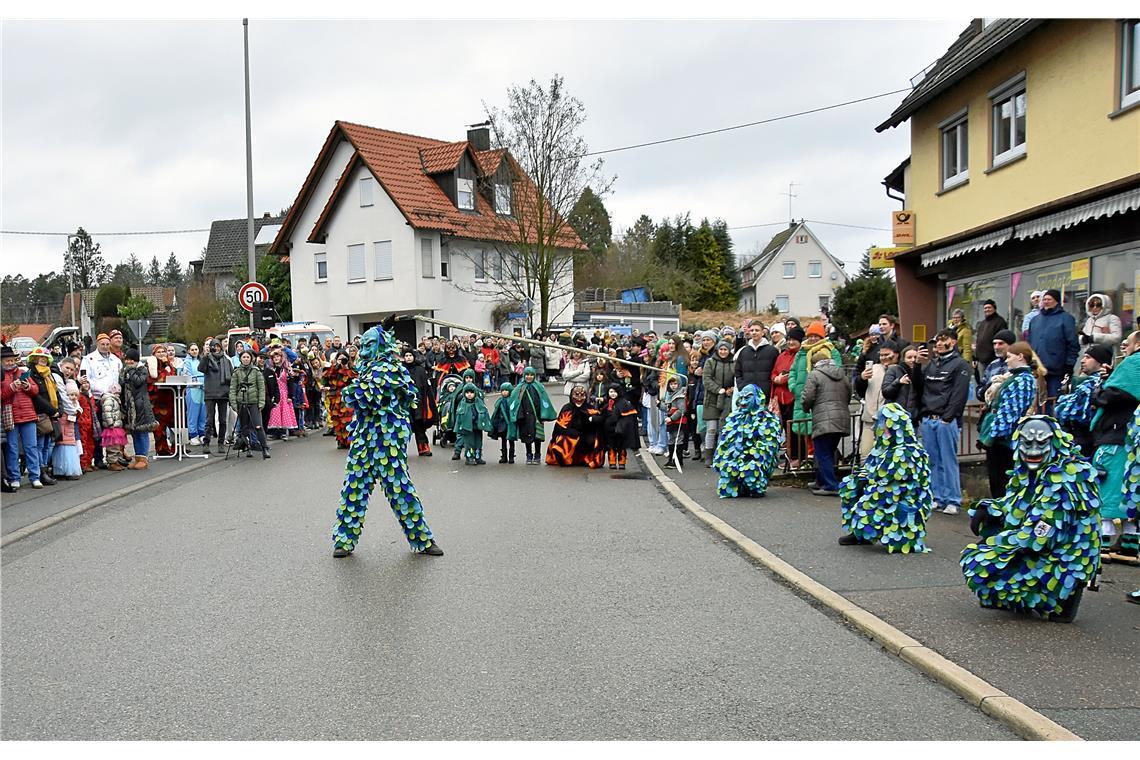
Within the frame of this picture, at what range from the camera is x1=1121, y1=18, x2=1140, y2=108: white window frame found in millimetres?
13148

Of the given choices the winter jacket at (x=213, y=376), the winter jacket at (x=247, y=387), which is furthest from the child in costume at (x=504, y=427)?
the winter jacket at (x=213, y=376)

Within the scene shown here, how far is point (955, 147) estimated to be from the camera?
62.7ft

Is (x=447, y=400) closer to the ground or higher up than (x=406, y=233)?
closer to the ground

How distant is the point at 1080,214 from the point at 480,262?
1352 inches

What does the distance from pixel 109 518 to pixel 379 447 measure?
411 cm

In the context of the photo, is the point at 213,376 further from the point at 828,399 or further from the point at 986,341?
the point at 986,341

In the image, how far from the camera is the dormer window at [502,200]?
44844mm

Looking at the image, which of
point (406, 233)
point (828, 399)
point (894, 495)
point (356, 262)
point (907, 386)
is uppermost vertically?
point (406, 233)

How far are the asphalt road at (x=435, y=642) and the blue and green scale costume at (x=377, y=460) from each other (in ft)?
0.94

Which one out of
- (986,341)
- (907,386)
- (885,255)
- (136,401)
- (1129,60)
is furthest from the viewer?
(885,255)

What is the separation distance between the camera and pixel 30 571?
332 inches

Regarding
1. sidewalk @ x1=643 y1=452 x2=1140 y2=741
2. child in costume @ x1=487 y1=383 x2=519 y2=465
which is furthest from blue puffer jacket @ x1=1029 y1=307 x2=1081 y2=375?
Result: child in costume @ x1=487 y1=383 x2=519 y2=465

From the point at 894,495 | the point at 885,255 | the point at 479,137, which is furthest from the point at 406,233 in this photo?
the point at 894,495

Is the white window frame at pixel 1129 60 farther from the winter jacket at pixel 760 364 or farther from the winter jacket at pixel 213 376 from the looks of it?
the winter jacket at pixel 213 376
